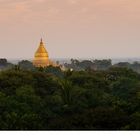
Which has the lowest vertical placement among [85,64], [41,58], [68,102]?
[68,102]

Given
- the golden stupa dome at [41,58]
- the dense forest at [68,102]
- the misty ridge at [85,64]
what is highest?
the golden stupa dome at [41,58]

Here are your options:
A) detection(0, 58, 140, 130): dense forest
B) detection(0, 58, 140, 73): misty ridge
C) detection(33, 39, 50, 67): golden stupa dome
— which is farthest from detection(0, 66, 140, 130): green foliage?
detection(33, 39, 50, 67): golden stupa dome

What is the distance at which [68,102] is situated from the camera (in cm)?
895

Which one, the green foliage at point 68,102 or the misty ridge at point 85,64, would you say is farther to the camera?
the misty ridge at point 85,64

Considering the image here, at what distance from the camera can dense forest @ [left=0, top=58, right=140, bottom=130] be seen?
23.6 feet

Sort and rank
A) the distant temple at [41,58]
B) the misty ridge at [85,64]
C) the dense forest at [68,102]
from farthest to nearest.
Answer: the distant temple at [41,58] → the misty ridge at [85,64] → the dense forest at [68,102]

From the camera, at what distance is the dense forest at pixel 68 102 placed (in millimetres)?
7195

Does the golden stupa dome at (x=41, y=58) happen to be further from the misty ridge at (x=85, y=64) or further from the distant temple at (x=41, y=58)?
the misty ridge at (x=85, y=64)

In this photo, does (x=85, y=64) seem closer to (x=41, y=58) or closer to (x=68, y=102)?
(x=41, y=58)

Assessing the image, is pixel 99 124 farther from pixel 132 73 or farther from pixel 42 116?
pixel 132 73

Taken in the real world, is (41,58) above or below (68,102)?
above

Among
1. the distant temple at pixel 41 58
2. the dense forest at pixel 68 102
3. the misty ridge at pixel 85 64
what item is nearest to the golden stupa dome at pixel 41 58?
the distant temple at pixel 41 58

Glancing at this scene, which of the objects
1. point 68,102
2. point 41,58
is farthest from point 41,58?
point 68,102

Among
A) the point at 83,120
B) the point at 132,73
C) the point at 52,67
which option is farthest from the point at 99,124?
the point at 52,67
